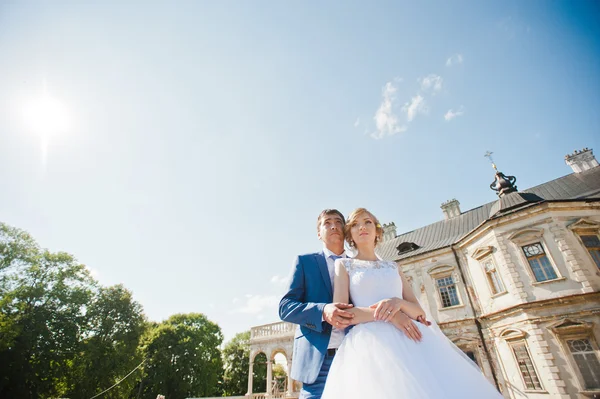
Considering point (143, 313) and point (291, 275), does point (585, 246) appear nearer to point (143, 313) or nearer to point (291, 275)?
point (291, 275)

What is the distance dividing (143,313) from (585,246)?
30.1 m

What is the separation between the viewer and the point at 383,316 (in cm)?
213

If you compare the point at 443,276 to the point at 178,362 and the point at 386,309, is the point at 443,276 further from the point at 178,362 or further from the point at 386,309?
the point at 178,362

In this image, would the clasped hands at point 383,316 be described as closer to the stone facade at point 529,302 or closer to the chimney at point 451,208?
the stone facade at point 529,302

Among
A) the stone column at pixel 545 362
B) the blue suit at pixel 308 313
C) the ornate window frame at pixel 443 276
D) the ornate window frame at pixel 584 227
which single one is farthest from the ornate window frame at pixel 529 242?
the blue suit at pixel 308 313

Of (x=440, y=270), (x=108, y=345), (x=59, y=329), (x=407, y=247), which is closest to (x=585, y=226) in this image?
(x=440, y=270)

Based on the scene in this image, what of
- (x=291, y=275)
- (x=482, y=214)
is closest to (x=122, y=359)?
(x=291, y=275)

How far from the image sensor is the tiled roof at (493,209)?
579 inches

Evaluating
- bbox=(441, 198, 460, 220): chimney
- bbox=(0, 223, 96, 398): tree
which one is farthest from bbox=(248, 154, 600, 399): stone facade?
bbox=(0, 223, 96, 398): tree

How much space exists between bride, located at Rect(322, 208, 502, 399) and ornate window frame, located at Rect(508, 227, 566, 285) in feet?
48.1

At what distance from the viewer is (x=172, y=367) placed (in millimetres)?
28547

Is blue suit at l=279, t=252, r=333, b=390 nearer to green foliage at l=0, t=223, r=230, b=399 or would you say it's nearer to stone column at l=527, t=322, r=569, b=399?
stone column at l=527, t=322, r=569, b=399

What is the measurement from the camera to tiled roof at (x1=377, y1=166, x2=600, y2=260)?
14.7m

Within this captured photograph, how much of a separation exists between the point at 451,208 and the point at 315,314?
2361cm
